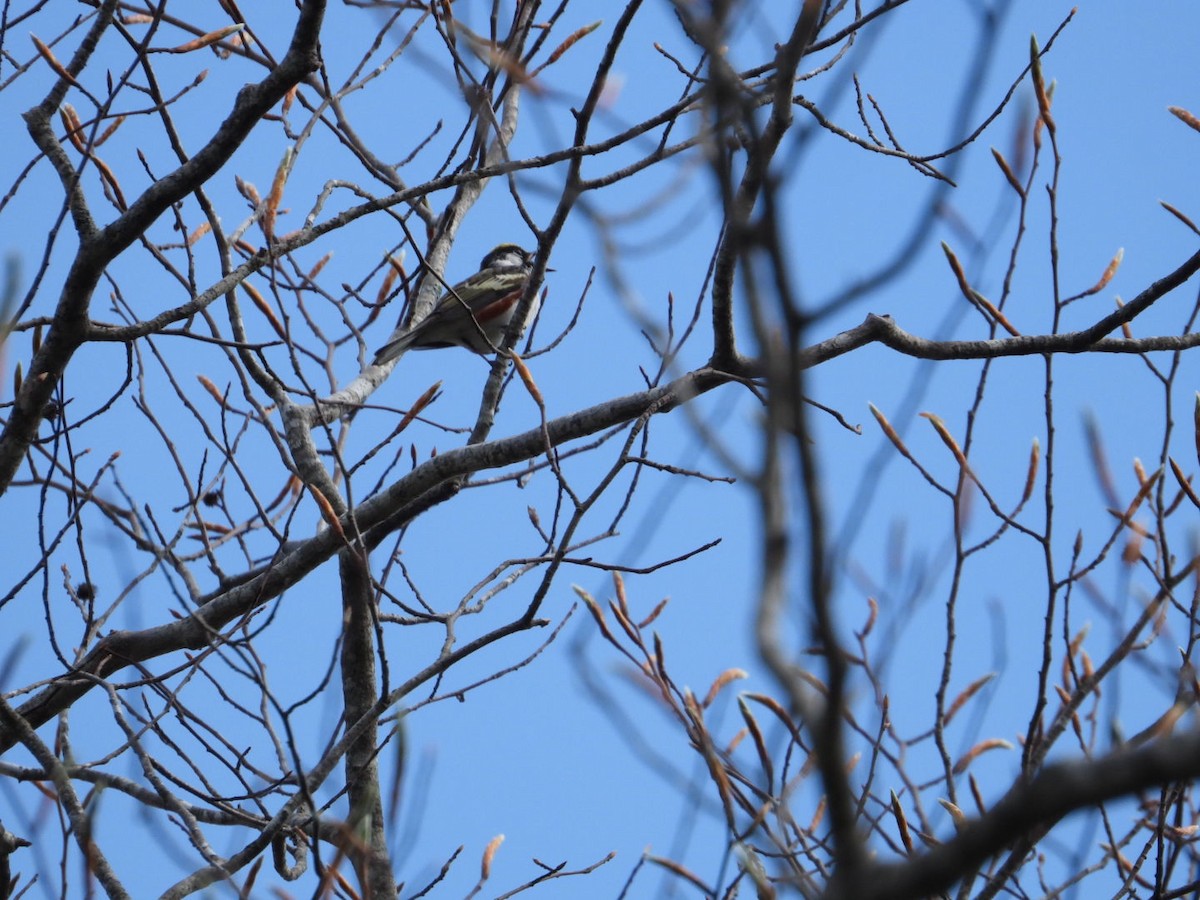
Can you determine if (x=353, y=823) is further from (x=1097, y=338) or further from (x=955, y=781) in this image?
(x=1097, y=338)

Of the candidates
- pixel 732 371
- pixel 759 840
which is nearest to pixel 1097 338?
pixel 732 371

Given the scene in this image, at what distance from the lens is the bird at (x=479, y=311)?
650cm

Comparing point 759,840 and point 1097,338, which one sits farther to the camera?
point 1097,338

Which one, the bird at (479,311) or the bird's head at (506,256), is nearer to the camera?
the bird at (479,311)

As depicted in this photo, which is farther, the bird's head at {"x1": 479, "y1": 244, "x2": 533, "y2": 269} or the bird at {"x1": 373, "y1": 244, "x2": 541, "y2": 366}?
the bird's head at {"x1": 479, "y1": 244, "x2": 533, "y2": 269}

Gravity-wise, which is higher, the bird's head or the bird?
the bird's head

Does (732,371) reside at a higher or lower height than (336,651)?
higher

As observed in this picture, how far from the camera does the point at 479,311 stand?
27.7 feet

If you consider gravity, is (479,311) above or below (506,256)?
below

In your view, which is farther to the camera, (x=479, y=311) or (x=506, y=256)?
(x=506, y=256)

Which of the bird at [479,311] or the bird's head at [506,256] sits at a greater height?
the bird's head at [506,256]

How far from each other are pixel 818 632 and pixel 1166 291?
7.97 feet

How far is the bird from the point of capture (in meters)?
6.50

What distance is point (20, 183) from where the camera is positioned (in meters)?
3.53
